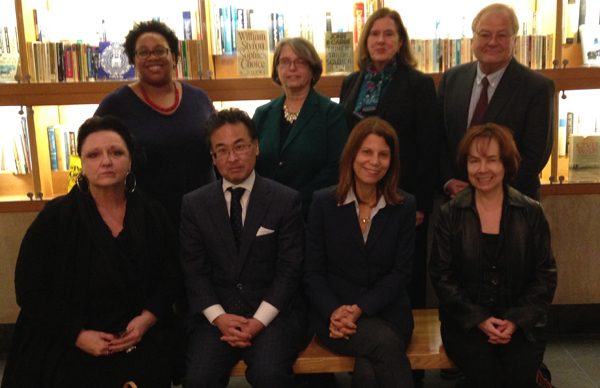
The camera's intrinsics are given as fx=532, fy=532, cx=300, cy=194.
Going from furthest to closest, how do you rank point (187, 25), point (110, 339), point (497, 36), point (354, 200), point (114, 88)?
point (187, 25), point (114, 88), point (497, 36), point (354, 200), point (110, 339)

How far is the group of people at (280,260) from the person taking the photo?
2.21 metres

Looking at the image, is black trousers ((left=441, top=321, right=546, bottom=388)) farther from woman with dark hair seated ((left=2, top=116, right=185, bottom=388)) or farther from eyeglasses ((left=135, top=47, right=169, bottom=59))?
eyeglasses ((left=135, top=47, right=169, bottom=59))

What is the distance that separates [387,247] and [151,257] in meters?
1.05

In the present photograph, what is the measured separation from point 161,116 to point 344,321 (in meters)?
1.41

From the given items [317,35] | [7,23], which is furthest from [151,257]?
[7,23]

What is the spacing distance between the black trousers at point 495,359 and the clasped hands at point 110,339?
4.43 ft

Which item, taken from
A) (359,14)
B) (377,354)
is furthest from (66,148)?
(377,354)

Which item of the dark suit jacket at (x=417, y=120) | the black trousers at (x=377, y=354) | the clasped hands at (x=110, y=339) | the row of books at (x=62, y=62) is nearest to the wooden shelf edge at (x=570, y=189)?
the dark suit jacket at (x=417, y=120)

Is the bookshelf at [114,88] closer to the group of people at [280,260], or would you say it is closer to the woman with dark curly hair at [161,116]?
the woman with dark curly hair at [161,116]

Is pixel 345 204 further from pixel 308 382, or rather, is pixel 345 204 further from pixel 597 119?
pixel 597 119

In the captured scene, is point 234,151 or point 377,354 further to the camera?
point 234,151

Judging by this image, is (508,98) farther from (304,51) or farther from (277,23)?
(277,23)

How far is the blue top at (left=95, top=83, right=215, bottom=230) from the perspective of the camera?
2736 millimetres

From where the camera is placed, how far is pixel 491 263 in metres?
2.38
